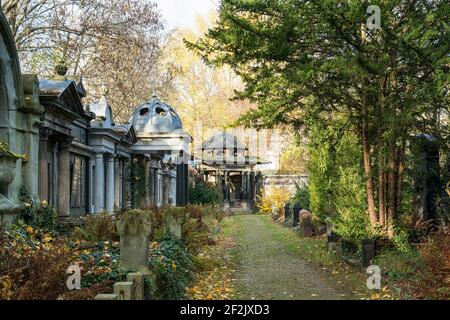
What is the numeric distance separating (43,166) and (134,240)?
492 centimetres

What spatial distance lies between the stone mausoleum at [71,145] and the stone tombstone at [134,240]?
2396mm

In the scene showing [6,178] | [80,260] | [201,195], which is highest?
[6,178]

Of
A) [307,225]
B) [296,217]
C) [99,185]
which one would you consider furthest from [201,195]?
[99,185]

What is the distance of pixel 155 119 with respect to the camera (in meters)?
20.7

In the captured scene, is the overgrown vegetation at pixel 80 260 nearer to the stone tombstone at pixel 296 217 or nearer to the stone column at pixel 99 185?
the stone column at pixel 99 185

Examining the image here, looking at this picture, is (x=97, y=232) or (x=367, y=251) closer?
(x=97, y=232)

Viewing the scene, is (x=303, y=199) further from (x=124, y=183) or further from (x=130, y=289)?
(x=130, y=289)

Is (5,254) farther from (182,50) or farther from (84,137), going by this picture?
(182,50)

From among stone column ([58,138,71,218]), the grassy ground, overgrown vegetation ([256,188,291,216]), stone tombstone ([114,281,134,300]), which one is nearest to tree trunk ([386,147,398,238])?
the grassy ground

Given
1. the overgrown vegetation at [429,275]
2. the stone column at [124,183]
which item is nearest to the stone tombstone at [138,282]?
the overgrown vegetation at [429,275]

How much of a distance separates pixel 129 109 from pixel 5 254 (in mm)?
24260

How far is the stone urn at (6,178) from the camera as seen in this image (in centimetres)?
830

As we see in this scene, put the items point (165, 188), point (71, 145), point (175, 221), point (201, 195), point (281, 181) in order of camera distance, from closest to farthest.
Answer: point (175, 221) < point (71, 145) < point (165, 188) < point (201, 195) < point (281, 181)
